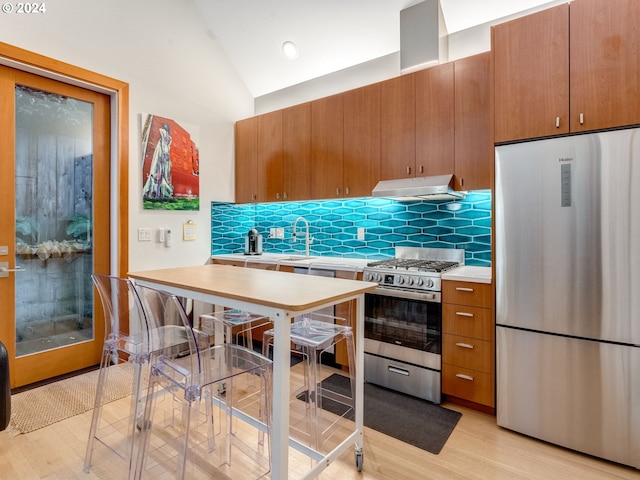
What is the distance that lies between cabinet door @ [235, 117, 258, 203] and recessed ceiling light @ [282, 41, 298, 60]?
0.76 meters

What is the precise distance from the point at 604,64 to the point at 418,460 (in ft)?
7.60

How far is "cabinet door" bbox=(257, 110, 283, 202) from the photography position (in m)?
3.81

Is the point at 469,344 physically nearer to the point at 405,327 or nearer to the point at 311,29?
the point at 405,327

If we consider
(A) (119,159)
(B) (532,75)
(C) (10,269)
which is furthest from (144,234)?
(B) (532,75)

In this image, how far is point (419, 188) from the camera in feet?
8.77

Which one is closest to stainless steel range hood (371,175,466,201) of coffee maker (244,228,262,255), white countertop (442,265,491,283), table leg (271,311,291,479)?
white countertop (442,265,491,283)

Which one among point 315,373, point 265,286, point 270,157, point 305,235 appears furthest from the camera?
point 305,235

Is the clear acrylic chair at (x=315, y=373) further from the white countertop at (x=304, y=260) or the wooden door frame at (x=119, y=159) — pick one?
the wooden door frame at (x=119, y=159)

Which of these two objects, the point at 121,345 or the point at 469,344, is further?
the point at 469,344

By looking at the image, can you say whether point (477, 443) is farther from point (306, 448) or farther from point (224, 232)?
point (224, 232)

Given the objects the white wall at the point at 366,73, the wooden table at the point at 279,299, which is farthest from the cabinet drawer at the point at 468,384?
the white wall at the point at 366,73

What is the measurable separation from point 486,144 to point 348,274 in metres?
1.42

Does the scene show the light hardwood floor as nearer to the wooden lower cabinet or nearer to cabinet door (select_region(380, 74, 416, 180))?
the wooden lower cabinet

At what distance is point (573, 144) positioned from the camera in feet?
6.37
